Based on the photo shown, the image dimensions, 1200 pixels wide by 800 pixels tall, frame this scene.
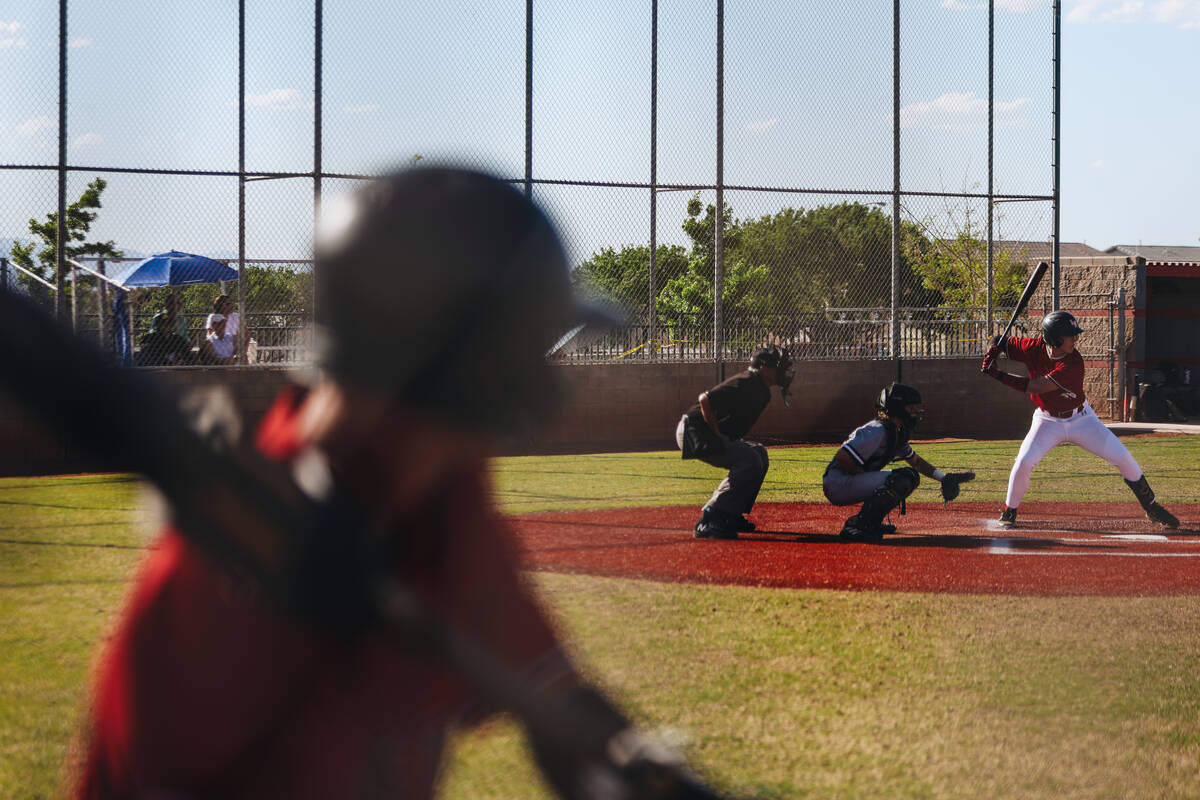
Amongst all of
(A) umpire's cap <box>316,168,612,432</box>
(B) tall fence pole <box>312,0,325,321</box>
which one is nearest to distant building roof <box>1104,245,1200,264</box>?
(B) tall fence pole <box>312,0,325,321</box>

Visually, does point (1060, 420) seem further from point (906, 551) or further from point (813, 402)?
point (813, 402)

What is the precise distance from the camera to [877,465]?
34.1 feet

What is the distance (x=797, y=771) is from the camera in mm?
4469

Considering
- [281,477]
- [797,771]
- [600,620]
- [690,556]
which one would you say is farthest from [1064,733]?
[281,477]

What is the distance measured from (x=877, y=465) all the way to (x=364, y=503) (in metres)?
9.88

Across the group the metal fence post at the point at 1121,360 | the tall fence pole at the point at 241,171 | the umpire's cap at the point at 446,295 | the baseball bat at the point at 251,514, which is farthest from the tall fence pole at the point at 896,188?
the baseball bat at the point at 251,514

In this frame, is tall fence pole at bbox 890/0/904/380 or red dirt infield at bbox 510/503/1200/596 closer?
red dirt infield at bbox 510/503/1200/596

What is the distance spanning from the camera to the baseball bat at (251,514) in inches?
25.6

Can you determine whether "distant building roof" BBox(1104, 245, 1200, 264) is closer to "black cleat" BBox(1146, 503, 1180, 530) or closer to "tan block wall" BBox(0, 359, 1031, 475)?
"tan block wall" BBox(0, 359, 1031, 475)

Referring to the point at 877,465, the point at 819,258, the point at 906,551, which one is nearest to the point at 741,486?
the point at 877,465

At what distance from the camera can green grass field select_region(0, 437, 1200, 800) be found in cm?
438

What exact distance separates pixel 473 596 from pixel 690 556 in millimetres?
8184

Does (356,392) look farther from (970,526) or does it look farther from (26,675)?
(970,526)

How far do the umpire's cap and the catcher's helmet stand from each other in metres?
10.8
